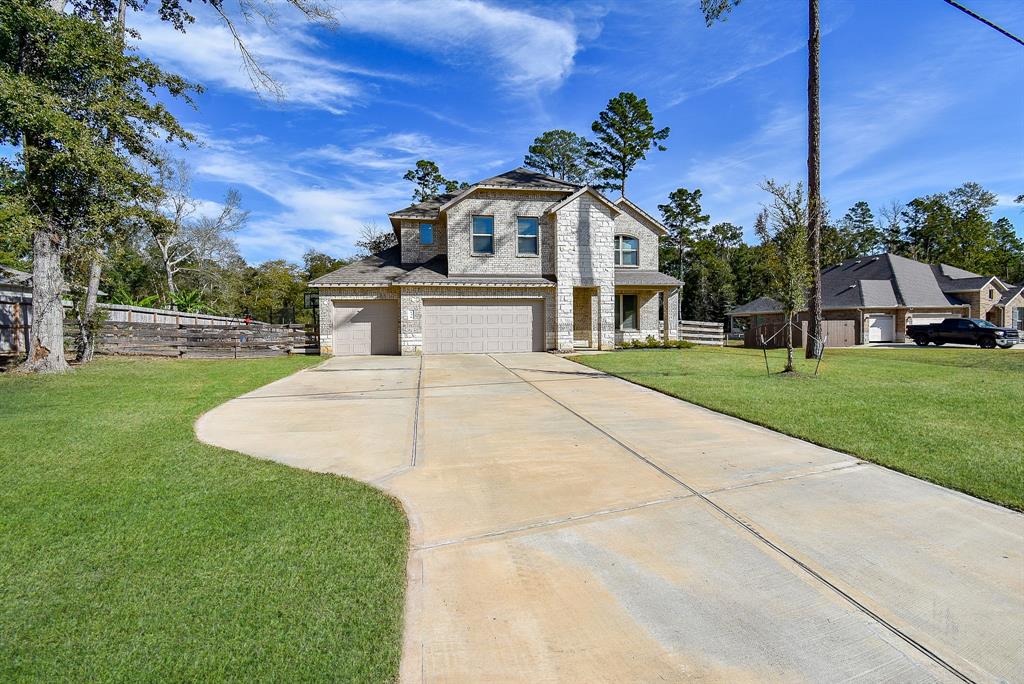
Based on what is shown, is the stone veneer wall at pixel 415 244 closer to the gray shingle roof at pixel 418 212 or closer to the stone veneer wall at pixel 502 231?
the gray shingle roof at pixel 418 212

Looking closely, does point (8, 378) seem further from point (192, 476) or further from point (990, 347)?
point (990, 347)

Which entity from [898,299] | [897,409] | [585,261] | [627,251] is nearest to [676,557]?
[897,409]

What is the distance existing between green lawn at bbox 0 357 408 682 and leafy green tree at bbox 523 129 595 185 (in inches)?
1533

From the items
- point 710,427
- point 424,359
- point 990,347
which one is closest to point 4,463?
point 710,427

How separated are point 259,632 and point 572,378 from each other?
9.46 m

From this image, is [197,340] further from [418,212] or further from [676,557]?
[676,557]

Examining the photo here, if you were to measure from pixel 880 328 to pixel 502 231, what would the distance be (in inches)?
1004

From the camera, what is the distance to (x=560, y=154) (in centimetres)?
4016

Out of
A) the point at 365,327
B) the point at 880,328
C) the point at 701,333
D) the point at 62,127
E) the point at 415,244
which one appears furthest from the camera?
the point at 880,328

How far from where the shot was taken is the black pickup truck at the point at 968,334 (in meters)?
24.0

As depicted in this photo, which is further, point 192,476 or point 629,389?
point 629,389

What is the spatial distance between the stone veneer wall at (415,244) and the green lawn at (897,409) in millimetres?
10327

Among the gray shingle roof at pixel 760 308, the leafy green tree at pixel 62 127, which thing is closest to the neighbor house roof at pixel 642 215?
the gray shingle roof at pixel 760 308

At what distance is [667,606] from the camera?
2676 millimetres
